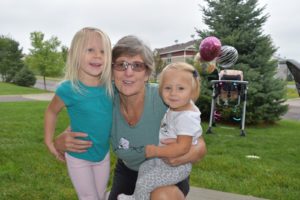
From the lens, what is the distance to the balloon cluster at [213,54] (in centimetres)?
797

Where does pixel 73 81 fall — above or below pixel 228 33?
below

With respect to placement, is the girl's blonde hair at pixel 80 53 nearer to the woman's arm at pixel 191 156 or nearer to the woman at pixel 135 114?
the woman at pixel 135 114

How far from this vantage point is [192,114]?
2221 millimetres

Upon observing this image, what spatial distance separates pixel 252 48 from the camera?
11.2m

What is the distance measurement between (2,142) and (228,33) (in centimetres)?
731

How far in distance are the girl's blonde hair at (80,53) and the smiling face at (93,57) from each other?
0.05ft

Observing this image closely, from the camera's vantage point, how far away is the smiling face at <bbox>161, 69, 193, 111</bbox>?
2.23 meters

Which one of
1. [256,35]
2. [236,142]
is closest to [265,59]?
[256,35]

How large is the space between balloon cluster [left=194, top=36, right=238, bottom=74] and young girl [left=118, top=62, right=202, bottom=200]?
19.0ft

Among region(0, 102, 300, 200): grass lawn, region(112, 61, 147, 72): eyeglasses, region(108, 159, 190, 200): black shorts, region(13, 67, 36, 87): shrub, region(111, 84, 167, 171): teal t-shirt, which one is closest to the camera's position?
region(112, 61, 147, 72): eyeglasses

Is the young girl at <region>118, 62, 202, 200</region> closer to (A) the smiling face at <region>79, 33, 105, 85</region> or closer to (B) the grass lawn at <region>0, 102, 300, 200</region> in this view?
(A) the smiling face at <region>79, 33, 105, 85</region>

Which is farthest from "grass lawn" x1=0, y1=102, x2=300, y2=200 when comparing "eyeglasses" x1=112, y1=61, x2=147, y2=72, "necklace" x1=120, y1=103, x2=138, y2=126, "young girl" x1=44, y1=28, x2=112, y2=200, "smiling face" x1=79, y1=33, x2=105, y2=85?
"eyeglasses" x1=112, y1=61, x2=147, y2=72

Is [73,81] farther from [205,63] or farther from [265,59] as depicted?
[265,59]

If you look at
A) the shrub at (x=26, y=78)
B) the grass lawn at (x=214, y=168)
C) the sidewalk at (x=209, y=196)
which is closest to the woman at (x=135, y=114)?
the sidewalk at (x=209, y=196)
